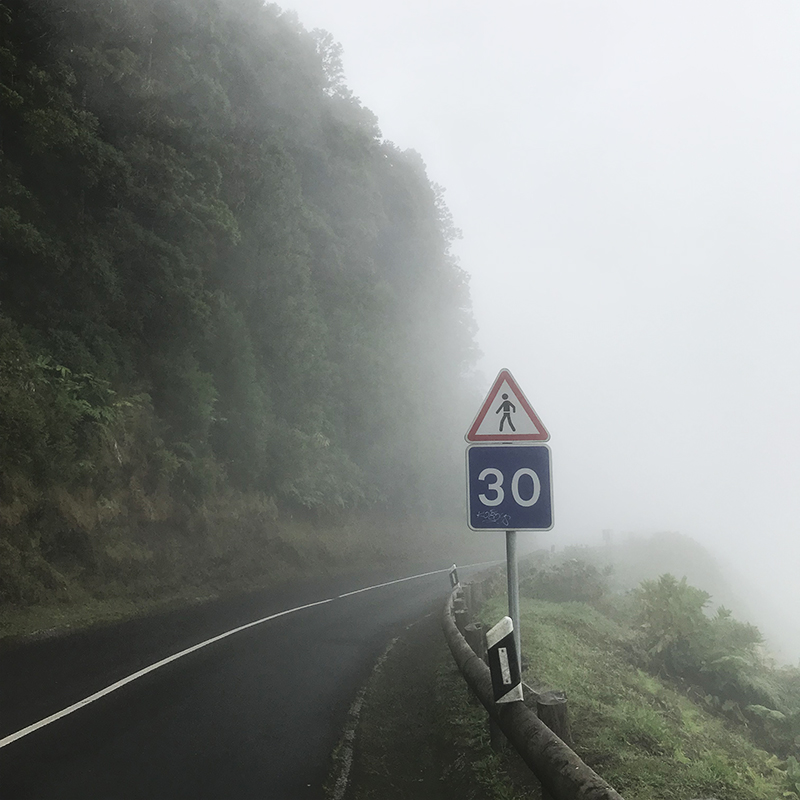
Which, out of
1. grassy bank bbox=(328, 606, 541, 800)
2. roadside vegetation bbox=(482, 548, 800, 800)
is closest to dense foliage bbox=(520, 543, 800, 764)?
roadside vegetation bbox=(482, 548, 800, 800)

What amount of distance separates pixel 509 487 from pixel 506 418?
0.62 metres

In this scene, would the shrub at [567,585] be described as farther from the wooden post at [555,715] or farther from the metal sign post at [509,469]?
the wooden post at [555,715]

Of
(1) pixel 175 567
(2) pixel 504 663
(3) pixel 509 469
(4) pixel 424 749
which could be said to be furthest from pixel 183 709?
(1) pixel 175 567

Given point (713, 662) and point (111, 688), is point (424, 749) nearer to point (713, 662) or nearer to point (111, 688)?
point (111, 688)

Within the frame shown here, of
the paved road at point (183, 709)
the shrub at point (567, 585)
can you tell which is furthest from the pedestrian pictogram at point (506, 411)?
the shrub at point (567, 585)

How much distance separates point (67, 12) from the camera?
51.7 feet

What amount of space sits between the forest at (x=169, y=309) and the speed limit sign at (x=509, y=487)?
995cm

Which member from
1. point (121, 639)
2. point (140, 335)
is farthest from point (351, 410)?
point (121, 639)

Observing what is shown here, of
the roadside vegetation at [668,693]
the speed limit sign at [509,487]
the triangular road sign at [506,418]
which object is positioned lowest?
the roadside vegetation at [668,693]

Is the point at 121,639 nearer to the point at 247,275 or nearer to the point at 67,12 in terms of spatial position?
the point at 67,12

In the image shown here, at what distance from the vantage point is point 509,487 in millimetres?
5668

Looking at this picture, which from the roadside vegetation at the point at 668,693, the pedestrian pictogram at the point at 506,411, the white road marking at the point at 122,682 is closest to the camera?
the roadside vegetation at the point at 668,693

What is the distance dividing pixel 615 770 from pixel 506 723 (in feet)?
4.32

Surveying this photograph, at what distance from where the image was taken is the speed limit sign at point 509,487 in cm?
555
